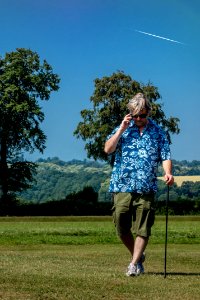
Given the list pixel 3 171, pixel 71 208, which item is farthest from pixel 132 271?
pixel 3 171

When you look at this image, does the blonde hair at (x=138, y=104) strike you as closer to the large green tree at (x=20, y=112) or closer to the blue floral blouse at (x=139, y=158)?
the blue floral blouse at (x=139, y=158)

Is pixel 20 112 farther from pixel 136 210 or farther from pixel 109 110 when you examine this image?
pixel 136 210

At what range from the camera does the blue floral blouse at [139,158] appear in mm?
11102

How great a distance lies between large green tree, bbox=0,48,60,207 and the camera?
7256cm

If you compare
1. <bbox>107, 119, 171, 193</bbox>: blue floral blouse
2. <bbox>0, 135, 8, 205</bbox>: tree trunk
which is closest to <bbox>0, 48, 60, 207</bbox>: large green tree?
<bbox>0, 135, 8, 205</bbox>: tree trunk

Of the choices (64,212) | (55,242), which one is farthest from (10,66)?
(55,242)

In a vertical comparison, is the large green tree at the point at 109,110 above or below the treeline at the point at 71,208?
above

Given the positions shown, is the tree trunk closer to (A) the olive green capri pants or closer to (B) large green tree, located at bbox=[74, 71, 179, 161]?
(B) large green tree, located at bbox=[74, 71, 179, 161]

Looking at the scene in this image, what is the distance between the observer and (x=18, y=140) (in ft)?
243

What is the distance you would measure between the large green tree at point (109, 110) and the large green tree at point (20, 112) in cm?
507

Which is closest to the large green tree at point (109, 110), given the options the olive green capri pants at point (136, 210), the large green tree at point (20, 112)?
the large green tree at point (20, 112)

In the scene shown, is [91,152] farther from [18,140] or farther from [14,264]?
[14,264]

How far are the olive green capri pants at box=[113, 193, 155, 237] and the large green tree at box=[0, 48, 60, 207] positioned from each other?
60.8 metres

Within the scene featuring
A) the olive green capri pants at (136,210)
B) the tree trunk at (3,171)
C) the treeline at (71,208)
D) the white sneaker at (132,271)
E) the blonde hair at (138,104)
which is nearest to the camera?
the white sneaker at (132,271)
